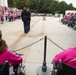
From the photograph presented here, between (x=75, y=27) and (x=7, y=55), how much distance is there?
13.7 metres

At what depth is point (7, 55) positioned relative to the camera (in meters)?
3.06

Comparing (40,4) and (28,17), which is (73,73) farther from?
(40,4)

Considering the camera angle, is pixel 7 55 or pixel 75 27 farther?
pixel 75 27

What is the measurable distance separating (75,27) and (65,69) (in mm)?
14015

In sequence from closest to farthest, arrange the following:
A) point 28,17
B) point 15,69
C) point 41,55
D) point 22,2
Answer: point 15,69 → point 41,55 → point 28,17 → point 22,2

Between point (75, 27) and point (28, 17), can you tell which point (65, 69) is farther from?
point (75, 27)

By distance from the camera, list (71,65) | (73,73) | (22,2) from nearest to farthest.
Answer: (73,73)
(71,65)
(22,2)

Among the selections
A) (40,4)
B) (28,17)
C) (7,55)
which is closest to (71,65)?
(7,55)

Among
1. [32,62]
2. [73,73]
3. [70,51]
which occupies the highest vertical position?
[70,51]

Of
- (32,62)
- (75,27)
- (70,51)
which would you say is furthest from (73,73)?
(75,27)

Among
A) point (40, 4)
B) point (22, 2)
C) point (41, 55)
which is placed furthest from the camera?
point (40, 4)

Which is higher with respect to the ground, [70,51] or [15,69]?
[70,51]

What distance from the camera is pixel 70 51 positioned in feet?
9.27

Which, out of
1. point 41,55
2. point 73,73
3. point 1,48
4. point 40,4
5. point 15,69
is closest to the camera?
point 73,73
